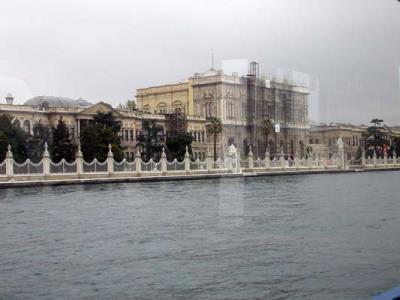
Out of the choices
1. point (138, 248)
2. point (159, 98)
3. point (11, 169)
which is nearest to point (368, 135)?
point (159, 98)

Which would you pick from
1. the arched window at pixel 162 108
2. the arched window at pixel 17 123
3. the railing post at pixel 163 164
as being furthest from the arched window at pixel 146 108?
the arched window at pixel 17 123

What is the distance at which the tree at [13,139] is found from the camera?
20078 millimetres

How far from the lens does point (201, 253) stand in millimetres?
5609

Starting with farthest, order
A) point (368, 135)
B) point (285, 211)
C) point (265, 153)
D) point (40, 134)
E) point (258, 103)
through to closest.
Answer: point (40, 134) → point (265, 153) → point (368, 135) → point (258, 103) → point (285, 211)

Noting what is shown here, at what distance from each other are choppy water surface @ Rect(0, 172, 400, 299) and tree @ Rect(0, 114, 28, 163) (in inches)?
412

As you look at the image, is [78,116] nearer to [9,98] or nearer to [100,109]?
[100,109]

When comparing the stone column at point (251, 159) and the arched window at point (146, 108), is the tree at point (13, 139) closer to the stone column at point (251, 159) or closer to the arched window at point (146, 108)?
the arched window at point (146, 108)

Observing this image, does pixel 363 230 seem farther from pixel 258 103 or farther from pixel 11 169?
pixel 11 169

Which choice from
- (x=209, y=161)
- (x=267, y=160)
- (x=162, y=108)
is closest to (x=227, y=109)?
(x=267, y=160)

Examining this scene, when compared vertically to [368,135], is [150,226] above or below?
below

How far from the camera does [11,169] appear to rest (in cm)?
1917

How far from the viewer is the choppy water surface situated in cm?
416

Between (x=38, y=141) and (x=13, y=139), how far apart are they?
131 centimetres

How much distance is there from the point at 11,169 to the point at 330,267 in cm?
1580
